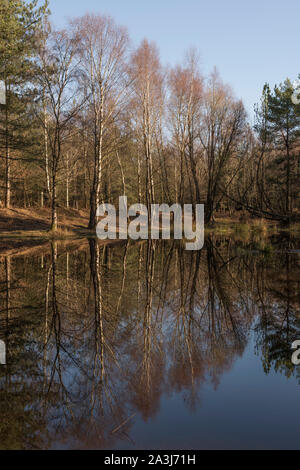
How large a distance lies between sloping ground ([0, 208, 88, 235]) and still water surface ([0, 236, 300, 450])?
1590 cm

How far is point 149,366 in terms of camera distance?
13.2 ft

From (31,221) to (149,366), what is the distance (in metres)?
23.2

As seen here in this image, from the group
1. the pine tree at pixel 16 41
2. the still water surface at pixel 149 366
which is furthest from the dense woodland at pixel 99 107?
the still water surface at pixel 149 366

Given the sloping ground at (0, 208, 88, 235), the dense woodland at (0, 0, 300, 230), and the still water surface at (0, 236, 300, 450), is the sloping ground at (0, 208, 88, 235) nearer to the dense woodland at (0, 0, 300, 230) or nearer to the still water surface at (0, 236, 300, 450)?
the dense woodland at (0, 0, 300, 230)

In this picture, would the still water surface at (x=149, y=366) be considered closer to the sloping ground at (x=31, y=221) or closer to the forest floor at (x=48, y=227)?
the forest floor at (x=48, y=227)

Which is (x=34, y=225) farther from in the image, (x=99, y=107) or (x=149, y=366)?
(x=149, y=366)

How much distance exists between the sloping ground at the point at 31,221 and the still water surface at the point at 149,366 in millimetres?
15901

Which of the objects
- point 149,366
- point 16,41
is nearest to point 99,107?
point 16,41

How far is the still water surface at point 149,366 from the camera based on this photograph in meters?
2.88

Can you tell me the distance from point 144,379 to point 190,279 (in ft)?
18.2

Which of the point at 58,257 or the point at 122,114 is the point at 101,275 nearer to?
the point at 58,257

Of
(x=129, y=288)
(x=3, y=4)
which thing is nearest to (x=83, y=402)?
(x=129, y=288)

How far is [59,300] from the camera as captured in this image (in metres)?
6.92

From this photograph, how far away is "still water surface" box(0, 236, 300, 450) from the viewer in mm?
2877
